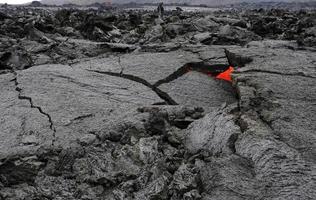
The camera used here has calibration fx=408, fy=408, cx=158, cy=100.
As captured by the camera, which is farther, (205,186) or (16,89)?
(16,89)

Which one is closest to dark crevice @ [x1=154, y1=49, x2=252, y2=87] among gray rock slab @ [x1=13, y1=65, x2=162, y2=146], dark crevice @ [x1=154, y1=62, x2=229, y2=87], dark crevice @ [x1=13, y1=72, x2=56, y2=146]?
dark crevice @ [x1=154, y1=62, x2=229, y2=87]

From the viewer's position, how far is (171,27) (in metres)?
9.79

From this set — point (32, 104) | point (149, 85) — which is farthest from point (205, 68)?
point (32, 104)

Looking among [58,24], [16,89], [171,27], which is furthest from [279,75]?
[58,24]

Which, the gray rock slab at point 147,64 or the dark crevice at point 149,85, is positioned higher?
the gray rock slab at point 147,64

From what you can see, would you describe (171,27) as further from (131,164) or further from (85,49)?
(131,164)

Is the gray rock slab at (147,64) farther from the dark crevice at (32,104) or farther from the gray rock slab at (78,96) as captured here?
the dark crevice at (32,104)

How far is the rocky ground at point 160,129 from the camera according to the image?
2709 millimetres

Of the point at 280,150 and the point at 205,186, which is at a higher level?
the point at 280,150

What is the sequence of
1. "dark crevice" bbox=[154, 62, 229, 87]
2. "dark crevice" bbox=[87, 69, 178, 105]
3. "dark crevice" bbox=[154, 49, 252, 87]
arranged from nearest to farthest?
"dark crevice" bbox=[87, 69, 178, 105] < "dark crevice" bbox=[154, 49, 252, 87] < "dark crevice" bbox=[154, 62, 229, 87]

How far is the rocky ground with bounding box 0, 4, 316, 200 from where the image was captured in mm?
2709

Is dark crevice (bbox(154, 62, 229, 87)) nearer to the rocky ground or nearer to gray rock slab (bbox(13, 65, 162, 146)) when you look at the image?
the rocky ground

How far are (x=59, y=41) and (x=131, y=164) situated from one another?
5.58m

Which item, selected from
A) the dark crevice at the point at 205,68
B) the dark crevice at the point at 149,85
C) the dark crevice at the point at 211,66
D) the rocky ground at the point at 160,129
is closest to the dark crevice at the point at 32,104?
the rocky ground at the point at 160,129
